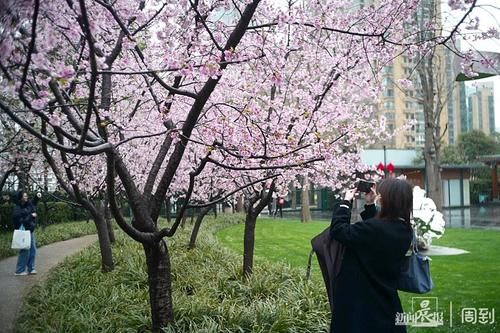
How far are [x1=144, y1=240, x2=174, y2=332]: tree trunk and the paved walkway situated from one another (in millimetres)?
2124

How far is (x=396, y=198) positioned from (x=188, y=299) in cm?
320

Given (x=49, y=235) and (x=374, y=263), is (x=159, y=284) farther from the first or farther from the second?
(x=49, y=235)

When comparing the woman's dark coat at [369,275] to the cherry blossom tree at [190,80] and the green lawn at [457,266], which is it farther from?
the green lawn at [457,266]

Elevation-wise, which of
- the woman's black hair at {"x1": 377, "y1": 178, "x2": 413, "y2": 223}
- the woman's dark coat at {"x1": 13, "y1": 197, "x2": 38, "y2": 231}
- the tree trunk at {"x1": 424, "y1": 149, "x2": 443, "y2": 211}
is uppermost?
the tree trunk at {"x1": 424, "y1": 149, "x2": 443, "y2": 211}

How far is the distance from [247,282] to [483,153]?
3729 centimetres

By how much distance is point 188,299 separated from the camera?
17.4 ft

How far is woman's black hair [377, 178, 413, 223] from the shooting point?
2746 millimetres

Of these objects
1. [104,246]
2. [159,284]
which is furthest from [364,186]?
[104,246]

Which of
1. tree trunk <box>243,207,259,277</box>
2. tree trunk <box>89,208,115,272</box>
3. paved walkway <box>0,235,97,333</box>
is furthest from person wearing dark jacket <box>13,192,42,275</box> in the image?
tree trunk <box>243,207,259,277</box>

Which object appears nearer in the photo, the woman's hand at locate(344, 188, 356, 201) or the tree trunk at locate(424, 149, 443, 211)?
the woman's hand at locate(344, 188, 356, 201)

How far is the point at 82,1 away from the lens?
2.54 metres

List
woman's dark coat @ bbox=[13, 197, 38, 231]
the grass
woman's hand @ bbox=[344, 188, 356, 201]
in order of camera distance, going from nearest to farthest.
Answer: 1. woman's hand @ bbox=[344, 188, 356, 201]
2. woman's dark coat @ bbox=[13, 197, 38, 231]
3. the grass

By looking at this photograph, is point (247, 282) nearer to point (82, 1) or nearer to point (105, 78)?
point (105, 78)

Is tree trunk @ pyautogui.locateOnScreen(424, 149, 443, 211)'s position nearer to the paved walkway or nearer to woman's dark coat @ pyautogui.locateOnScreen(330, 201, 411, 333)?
the paved walkway
